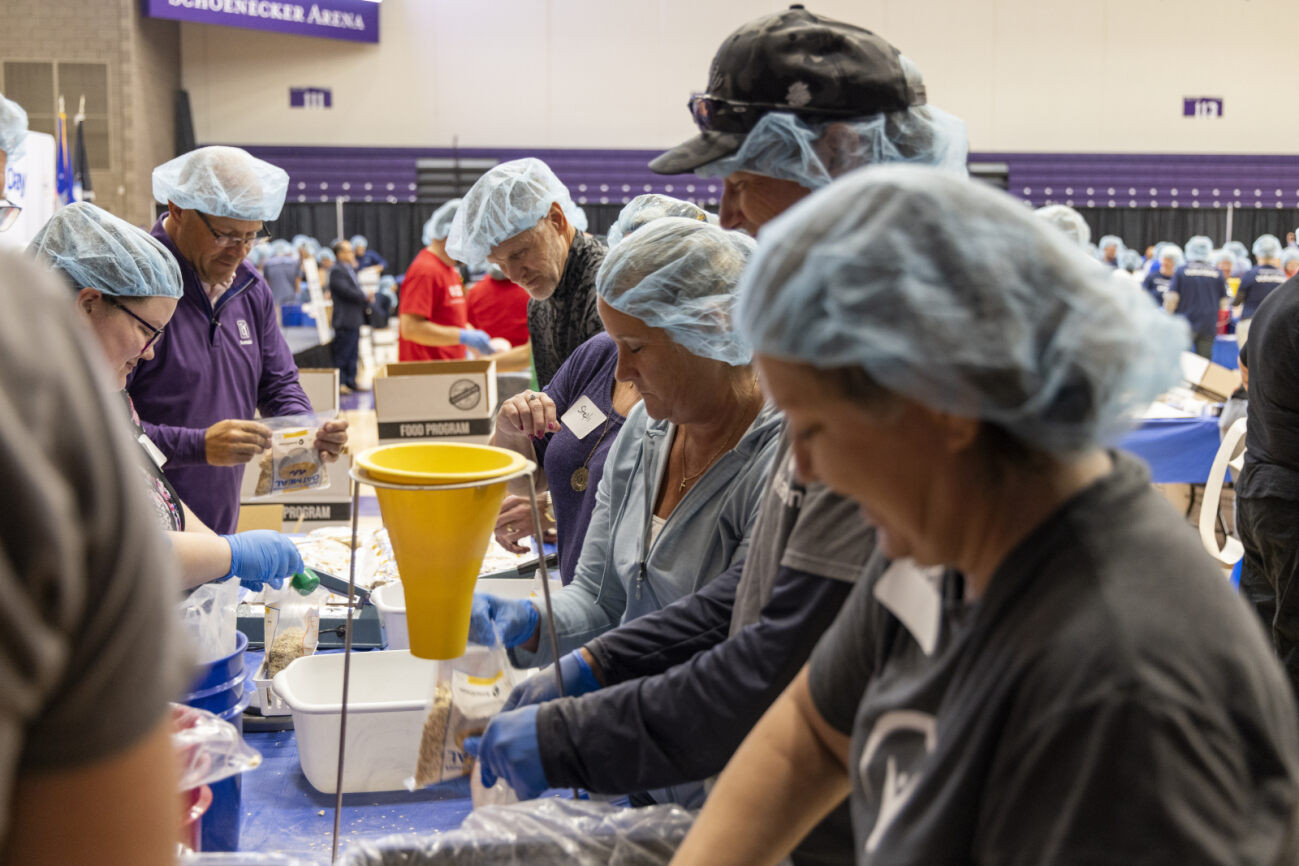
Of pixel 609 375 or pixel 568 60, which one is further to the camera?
pixel 568 60

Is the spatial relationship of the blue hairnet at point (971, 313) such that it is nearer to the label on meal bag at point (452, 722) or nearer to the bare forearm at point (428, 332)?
the label on meal bag at point (452, 722)

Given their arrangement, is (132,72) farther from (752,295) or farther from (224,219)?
(752,295)

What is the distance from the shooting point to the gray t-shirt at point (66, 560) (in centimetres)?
44

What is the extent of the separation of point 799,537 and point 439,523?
1.24 ft

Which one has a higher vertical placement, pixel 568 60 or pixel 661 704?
pixel 568 60

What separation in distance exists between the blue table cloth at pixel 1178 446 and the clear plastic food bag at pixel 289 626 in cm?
410

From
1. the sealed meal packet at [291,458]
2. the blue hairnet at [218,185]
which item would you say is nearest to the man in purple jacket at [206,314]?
the blue hairnet at [218,185]

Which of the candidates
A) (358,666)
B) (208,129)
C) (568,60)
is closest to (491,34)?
(568,60)

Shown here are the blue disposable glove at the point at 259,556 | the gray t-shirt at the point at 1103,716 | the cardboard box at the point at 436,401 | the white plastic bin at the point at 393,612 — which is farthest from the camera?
the cardboard box at the point at 436,401

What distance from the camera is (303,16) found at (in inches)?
624

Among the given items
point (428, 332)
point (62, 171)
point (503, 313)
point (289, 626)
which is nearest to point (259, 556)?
point (289, 626)

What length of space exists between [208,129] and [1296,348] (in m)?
17.0

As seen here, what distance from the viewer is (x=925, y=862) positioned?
0.71 meters

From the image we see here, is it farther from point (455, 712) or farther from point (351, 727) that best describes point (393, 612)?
point (455, 712)
